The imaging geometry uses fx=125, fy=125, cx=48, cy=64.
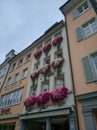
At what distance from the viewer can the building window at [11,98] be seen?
1568 cm

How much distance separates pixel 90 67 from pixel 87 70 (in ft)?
1.05

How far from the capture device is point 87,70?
9.53 m

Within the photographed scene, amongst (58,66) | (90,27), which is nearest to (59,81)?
(58,66)

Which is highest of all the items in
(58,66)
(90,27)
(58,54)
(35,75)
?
(90,27)

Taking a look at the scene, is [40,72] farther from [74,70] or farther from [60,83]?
[74,70]

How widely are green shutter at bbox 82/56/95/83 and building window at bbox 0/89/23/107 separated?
9.17 metres

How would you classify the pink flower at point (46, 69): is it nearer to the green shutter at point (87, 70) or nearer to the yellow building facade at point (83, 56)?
the yellow building facade at point (83, 56)

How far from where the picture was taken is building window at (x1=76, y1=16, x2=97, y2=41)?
11.5 metres

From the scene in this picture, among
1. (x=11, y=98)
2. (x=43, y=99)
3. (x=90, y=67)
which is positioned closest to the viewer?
(x=90, y=67)

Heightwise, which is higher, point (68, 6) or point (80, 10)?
point (68, 6)

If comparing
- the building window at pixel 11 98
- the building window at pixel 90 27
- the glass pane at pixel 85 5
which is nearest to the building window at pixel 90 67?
the building window at pixel 90 27

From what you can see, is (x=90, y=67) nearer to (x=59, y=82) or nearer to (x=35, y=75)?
(x=59, y=82)

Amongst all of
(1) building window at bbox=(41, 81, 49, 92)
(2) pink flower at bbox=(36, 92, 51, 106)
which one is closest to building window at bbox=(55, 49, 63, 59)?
(1) building window at bbox=(41, 81, 49, 92)

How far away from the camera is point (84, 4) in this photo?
1421 centimetres
